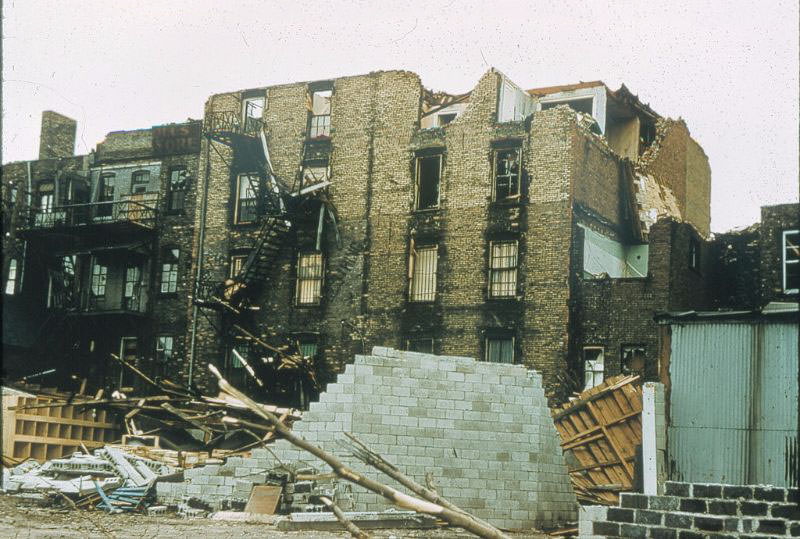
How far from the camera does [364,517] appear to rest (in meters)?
16.9

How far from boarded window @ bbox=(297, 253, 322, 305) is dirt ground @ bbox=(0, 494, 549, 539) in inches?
541

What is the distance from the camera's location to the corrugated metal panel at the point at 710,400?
14.7 m

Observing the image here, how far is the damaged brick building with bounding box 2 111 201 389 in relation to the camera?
116 ft

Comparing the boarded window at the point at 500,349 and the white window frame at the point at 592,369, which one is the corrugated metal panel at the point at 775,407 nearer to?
the white window frame at the point at 592,369

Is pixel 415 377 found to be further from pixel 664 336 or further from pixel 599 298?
pixel 599 298

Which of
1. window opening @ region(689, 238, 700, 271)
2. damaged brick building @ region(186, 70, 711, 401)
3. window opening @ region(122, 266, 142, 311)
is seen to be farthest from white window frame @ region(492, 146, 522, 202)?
window opening @ region(122, 266, 142, 311)

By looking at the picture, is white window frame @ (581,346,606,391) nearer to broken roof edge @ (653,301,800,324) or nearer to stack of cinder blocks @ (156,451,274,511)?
stack of cinder blocks @ (156,451,274,511)

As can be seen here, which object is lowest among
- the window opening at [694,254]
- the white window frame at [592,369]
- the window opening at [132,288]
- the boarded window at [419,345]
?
the white window frame at [592,369]

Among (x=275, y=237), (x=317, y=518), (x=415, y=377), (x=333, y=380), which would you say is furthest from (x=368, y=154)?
(x=317, y=518)

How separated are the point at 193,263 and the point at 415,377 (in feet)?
59.7

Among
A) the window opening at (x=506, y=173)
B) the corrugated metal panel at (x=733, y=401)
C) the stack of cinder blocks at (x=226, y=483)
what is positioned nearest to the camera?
the corrugated metal panel at (x=733, y=401)

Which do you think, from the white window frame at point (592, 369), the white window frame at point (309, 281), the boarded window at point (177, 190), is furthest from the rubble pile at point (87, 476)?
the boarded window at point (177, 190)

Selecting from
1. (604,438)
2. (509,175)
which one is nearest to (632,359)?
(604,438)

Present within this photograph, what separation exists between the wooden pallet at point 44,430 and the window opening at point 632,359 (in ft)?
47.7
